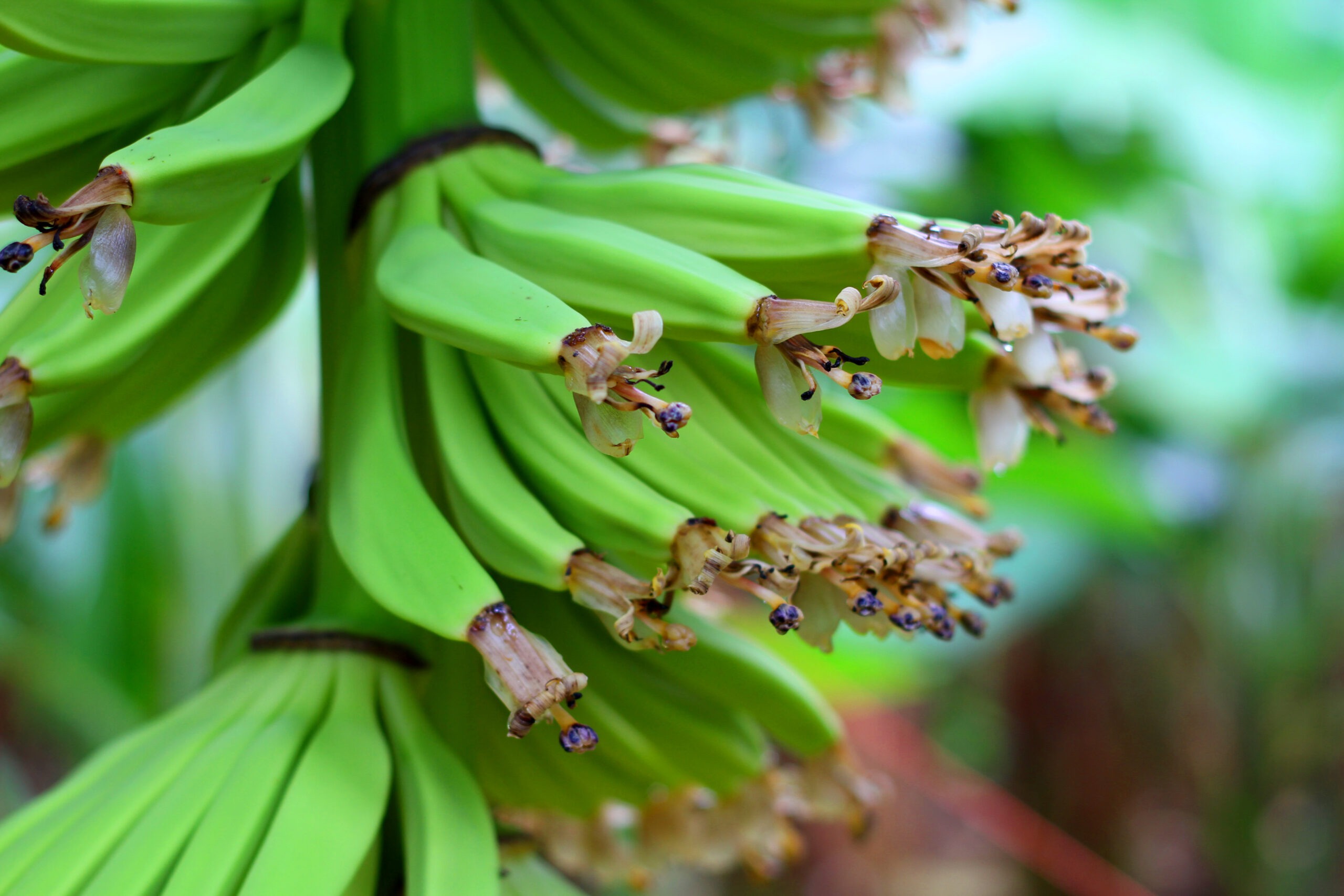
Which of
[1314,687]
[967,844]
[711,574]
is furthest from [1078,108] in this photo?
[967,844]

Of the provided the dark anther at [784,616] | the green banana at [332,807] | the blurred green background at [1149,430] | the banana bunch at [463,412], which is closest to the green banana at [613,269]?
the banana bunch at [463,412]

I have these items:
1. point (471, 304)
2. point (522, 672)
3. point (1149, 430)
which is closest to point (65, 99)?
point (471, 304)

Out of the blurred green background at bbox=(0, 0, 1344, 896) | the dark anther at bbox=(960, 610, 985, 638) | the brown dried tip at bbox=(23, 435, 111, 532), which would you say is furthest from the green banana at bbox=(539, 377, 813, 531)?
the blurred green background at bbox=(0, 0, 1344, 896)

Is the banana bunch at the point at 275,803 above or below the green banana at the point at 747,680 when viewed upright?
above

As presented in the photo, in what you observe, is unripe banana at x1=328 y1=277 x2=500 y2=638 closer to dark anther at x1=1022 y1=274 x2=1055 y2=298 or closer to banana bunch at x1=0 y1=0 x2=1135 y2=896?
banana bunch at x1=0 y1=0 x2=1135 y2=896

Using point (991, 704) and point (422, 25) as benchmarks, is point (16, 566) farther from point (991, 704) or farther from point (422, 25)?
point (991, 704)

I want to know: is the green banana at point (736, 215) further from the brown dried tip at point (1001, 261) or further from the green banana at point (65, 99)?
the green banana at point (65, 99)
